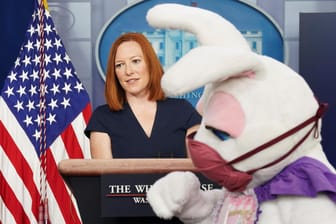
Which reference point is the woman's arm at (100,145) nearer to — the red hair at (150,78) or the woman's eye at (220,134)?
the red hair at (150,78)

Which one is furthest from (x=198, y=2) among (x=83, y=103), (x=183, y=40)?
(x=83, y=103)

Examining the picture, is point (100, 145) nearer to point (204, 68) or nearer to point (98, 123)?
point (98, 123)

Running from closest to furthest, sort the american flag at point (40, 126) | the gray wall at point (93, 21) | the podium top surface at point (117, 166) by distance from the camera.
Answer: the podium top surface at point (117, 166) < the american flag at point (40, 126) < the gray wall at point (93, 21)

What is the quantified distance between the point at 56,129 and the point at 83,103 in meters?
0.18

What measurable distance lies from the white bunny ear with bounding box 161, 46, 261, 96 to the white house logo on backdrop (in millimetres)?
2145

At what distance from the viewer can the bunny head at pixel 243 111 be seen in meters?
1.41

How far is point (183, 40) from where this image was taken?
3564 millimetres

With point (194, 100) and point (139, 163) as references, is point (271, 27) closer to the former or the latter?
point (194, 100)

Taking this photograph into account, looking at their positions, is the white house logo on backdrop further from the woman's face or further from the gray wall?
the woman's face

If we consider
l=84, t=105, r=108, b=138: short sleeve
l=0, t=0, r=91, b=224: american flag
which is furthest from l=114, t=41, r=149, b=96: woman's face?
l=0, t=0, r=91, b=224: american flag

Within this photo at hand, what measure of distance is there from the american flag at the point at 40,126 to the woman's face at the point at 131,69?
1.08 m

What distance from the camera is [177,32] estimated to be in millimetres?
3557

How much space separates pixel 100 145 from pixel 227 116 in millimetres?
886

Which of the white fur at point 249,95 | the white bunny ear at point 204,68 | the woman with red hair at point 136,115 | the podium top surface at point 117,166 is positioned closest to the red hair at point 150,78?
the woman with red hair at point 136,115
